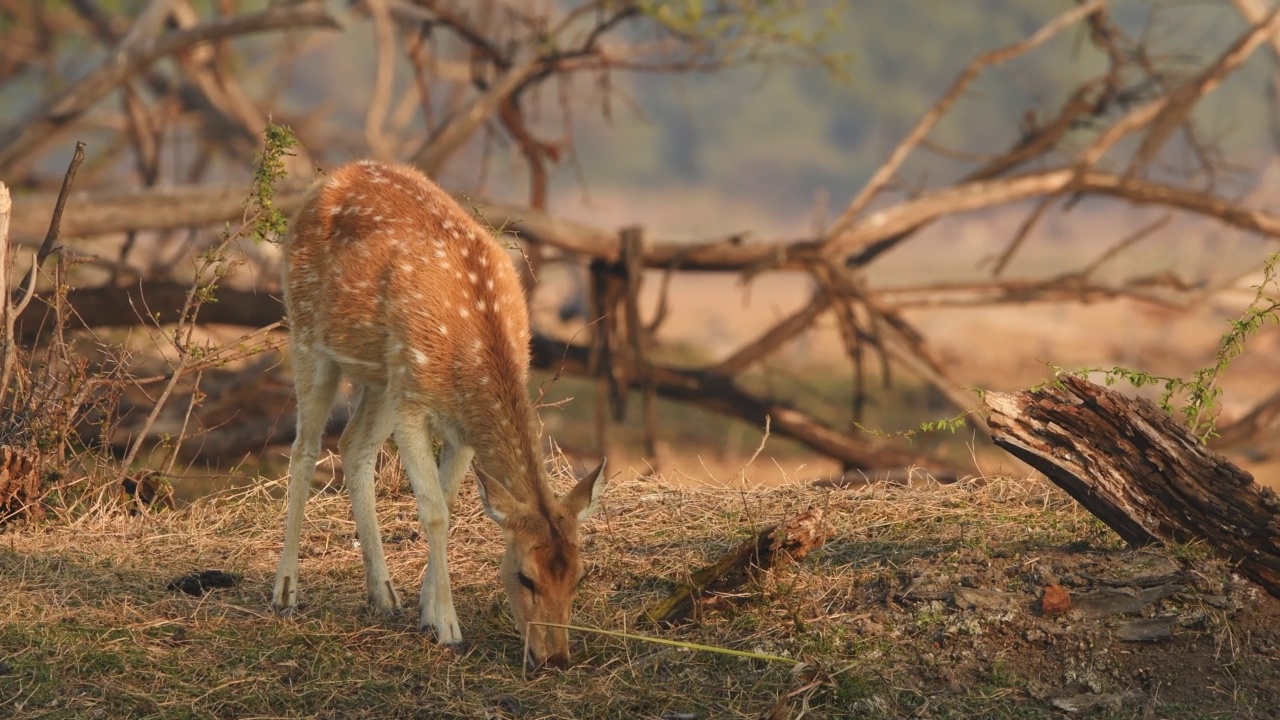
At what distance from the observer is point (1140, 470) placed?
20.4 ft

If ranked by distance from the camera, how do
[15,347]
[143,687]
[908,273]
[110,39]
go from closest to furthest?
[143,687], [15,347], [110,39], [908,273]

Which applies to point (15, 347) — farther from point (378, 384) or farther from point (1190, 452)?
point (1190, 452)

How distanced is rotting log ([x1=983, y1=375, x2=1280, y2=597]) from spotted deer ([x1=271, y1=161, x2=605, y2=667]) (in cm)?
194

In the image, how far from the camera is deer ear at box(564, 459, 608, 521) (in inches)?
237

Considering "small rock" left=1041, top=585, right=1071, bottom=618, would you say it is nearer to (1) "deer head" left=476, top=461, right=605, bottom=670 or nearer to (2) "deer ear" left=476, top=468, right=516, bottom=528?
(1) "deer head" left=476, top=461, right=605, bottom=670

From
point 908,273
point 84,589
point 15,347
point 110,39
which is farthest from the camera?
point 908,273

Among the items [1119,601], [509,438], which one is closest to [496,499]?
[509,438]

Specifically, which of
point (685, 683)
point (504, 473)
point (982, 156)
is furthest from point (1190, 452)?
point (982, 156)

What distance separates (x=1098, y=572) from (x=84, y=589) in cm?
463

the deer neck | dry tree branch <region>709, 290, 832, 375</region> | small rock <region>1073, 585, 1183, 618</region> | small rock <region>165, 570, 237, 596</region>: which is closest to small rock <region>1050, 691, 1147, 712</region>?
small rock <region>1073, 585, 1183, 618</region>

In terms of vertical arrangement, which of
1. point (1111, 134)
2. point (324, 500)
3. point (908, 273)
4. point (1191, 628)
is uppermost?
point (1111, 134)

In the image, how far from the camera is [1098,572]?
6211 mm

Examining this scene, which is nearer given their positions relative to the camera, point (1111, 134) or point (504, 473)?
point (504, 473)

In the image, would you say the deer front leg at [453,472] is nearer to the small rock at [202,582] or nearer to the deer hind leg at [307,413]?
the deer hind leg at [307,413]
